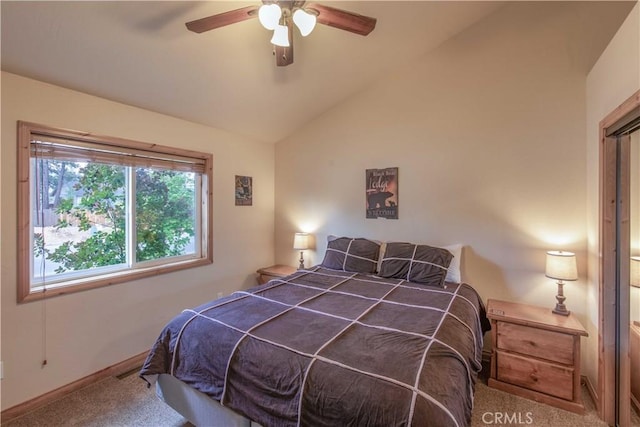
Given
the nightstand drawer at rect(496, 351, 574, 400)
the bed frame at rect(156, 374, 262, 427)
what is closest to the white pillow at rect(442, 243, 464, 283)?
the nightstand drawer at rect(496, 351, 574, 400)

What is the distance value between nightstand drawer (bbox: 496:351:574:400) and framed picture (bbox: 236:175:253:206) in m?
2.95

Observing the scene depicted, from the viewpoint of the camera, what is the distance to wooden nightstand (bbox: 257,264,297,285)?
3584mm

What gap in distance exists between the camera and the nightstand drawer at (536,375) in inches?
79.0

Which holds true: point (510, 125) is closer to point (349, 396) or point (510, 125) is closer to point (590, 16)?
point (590, 16)

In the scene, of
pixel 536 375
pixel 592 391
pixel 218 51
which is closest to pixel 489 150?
pixel 536 375

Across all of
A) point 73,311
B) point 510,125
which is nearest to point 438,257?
point 510,125

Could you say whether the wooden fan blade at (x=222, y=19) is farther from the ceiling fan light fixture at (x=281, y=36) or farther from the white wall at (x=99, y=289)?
the white wall at (x=99, y=289)

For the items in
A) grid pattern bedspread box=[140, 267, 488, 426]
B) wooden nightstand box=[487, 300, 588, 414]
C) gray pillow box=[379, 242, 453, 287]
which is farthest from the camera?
gray pillow box=[379, 242, 453, 287]

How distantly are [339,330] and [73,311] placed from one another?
205cm

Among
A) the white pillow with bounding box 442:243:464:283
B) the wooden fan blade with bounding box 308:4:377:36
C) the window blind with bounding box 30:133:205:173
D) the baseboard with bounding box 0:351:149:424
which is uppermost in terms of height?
the wooden fan blade with bounding box 308:4:377:36

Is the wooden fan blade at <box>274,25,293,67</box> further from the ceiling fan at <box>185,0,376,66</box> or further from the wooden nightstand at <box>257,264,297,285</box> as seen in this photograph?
the wooden nightstand at <box>257,264,297,285</box>

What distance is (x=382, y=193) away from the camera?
3.23 metres

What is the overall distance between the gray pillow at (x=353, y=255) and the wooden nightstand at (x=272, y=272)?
649 mm

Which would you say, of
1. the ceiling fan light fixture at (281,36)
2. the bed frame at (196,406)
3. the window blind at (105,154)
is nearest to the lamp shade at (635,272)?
the bed frame at (196,406)
